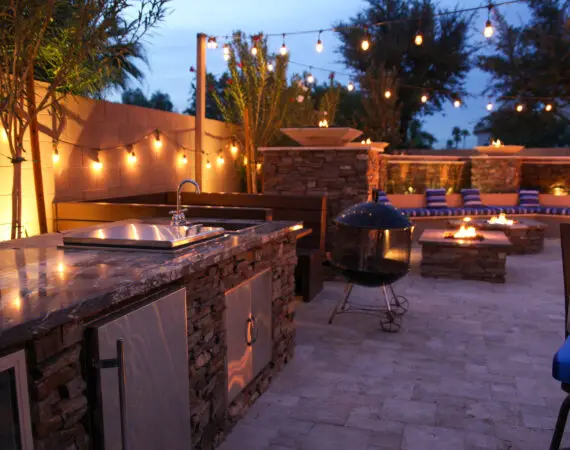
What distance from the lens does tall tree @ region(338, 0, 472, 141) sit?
18.9 m

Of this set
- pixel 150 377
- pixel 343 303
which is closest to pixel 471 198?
pixel 343 303

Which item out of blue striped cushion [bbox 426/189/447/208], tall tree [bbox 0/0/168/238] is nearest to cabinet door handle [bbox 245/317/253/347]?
tall tree [bbox 0/0/168/238]

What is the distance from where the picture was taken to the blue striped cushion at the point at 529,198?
Answer: 37.7ft

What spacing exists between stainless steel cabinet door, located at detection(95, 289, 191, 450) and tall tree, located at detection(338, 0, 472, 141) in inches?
679

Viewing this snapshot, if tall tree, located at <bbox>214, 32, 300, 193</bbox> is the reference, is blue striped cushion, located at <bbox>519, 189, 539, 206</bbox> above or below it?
below

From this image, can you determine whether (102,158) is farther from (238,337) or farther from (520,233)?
(520,233)

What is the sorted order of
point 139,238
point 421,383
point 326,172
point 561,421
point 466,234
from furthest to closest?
1. point 466,234
2. point 326,172
3. point 421,383
4. point 139,238
5. point 561,421

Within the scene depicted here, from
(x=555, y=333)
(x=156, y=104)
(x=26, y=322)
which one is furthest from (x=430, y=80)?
(x=26, y=322)

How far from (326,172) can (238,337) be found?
14.4ft

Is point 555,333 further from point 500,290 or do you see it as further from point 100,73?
point 100,73

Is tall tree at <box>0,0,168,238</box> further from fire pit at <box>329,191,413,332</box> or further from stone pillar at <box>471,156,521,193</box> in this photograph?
stone pillar at <box>471,156,521,193</box>

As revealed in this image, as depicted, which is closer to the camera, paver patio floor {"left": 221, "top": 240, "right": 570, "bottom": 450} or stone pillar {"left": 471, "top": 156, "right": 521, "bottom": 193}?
paver patio floor {"left": 221, "top": 240, "right": 570, "bottom": 450}

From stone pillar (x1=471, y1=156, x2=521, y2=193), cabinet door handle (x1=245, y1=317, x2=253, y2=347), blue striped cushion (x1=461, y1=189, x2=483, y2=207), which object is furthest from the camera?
stone pillar (x1=471, y1=156, x2=521, y2=193)

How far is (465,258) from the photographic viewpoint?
7.23 metres
